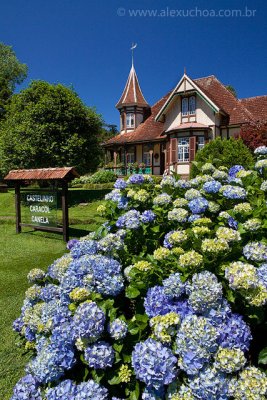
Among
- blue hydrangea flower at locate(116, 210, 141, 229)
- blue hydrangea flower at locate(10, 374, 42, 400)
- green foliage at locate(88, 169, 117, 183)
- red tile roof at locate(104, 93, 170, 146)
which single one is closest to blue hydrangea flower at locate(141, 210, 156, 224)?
blue hydrangea flower at locate(116, 210, 141, 229)

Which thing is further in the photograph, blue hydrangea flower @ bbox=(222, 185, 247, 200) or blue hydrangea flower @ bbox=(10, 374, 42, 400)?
blue hydrangea flower @ bbox=(222, 185, 247, 200)

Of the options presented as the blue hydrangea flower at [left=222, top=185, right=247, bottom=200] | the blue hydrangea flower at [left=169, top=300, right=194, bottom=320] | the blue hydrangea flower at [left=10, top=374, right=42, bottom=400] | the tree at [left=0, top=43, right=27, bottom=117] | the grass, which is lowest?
the grass

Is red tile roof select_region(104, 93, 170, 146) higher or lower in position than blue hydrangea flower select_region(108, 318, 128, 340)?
higher

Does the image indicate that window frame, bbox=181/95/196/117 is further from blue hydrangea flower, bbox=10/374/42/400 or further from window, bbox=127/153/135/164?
blue hydrangea flower, bbox=10/374/42/400

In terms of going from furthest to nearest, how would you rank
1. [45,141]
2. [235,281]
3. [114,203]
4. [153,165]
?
[153,165] → [45,141] → [114,203] → [235,281]

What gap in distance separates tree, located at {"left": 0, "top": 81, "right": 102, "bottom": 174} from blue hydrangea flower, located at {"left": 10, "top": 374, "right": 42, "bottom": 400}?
52.8 ft

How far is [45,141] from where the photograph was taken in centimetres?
1705

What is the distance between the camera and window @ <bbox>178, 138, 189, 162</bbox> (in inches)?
846

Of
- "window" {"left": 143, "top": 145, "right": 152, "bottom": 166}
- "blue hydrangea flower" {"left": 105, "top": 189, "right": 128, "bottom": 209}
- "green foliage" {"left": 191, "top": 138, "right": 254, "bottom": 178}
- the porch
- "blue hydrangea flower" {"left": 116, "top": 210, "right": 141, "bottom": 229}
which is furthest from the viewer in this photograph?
"window" {"left": 143, "top": 145, "right": 152, "bottom": 166}

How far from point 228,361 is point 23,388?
50.3 inches

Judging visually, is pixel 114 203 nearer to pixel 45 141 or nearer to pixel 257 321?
pixel 257 321

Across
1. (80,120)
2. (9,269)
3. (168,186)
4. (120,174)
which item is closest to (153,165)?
(120,174)

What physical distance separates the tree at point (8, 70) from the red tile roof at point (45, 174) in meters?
26.5

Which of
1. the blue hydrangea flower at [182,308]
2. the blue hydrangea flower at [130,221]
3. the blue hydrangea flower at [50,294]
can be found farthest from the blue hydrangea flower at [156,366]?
the blue hydrangea flower at [130,221]
